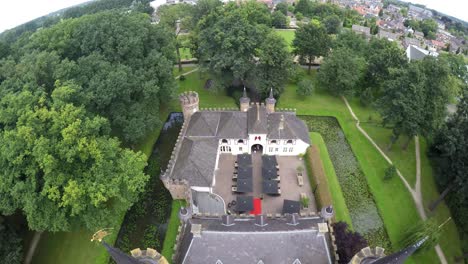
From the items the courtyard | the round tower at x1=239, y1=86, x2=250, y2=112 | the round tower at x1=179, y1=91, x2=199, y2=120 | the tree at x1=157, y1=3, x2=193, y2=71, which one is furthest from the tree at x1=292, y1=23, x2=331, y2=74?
the round tower at x1=179, y1=91, x2=199, y2=120

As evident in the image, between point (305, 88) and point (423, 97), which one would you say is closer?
point (423, 97)

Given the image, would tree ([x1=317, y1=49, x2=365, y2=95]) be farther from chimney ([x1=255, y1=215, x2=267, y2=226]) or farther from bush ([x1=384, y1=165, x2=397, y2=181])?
chimney ([x1=255, y1=215, x2=267, y2=226])

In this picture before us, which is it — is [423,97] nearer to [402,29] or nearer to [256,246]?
[256,246]

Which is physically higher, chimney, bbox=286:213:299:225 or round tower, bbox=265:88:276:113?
round tower, bbox=265:88:276:113

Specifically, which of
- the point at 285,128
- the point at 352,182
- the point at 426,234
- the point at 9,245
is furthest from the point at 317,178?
the point at 9,245

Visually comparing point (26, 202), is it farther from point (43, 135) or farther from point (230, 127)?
point (230, 127)

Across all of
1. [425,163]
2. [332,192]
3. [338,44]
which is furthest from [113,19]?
[425,163]

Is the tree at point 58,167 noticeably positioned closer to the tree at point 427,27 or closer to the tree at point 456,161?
the tree at point 456,161
